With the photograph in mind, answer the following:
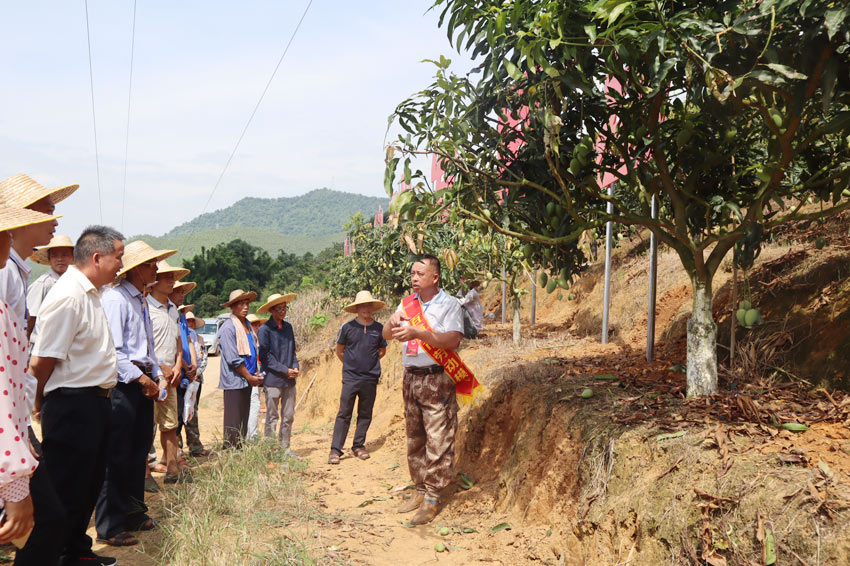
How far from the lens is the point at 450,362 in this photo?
5.20 metres

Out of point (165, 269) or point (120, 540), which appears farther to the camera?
point (165, 269)

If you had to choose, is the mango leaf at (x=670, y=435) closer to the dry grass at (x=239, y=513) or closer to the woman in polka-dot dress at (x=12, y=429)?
the dry grass at (x=239, y=513)

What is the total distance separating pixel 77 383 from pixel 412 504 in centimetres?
290

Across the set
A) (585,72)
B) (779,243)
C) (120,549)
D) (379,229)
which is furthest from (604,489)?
(379,229)

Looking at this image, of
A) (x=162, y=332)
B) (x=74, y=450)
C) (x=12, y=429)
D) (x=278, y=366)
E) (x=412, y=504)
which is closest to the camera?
(x=12, y=429)

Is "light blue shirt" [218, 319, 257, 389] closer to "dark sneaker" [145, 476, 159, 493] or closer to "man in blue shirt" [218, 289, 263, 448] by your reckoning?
"man in blue shirt" [218, 289, 263, 448]

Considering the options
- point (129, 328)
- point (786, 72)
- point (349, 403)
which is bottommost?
point (349, 403)

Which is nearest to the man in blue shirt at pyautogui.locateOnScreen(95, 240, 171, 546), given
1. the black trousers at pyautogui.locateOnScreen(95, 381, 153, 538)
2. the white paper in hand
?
the black trousers at pyautogui.locateOnScreen(95, 381, 153, 538)

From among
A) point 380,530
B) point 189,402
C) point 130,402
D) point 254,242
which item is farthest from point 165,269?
point 254,242

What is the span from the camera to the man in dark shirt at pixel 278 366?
716 centimetres

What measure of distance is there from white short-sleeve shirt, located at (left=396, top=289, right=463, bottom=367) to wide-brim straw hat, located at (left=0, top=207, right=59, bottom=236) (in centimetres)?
298

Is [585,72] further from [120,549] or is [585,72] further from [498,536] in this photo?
[120,549]

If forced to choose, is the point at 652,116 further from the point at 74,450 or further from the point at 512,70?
the point at 74,450

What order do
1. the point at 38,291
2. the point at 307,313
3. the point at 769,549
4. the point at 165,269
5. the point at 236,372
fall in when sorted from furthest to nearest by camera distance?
the point at 307,313
the point at 236,372
the point at 165,269
the point at 38,291
the point at 769,549
